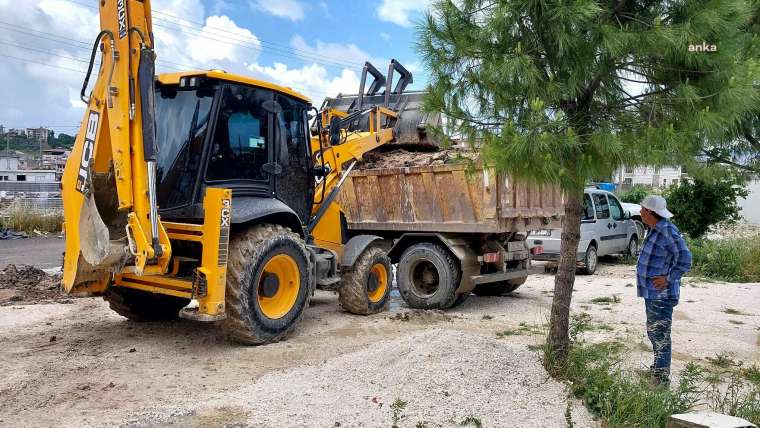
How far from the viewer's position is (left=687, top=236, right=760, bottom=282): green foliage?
41.4 ft

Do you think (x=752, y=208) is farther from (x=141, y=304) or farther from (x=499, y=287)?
(x=141, y=304)

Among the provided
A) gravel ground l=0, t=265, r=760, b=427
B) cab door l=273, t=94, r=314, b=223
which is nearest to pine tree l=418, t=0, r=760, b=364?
gravel ground l=0, t=265, r=760, b=427

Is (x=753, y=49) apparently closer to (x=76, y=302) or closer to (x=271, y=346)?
(x=271, y=346)

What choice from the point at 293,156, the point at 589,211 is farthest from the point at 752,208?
the point at 293,156

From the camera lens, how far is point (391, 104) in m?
10.4

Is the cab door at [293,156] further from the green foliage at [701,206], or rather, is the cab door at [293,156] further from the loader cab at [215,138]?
the green foliage at [701,206]

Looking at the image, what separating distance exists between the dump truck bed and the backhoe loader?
1.44 meters

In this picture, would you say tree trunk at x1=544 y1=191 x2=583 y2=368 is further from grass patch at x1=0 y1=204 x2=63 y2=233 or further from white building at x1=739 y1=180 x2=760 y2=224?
white building at x1=739 y1=180 x2=760 y2=224

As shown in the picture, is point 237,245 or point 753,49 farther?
point 237,245

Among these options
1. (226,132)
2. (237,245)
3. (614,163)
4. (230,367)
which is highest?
(226,132)

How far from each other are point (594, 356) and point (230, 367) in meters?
3.11

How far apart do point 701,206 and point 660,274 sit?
11.3 m

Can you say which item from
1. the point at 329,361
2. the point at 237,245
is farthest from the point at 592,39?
the point at 237,245

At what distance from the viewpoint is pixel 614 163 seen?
412 cm
